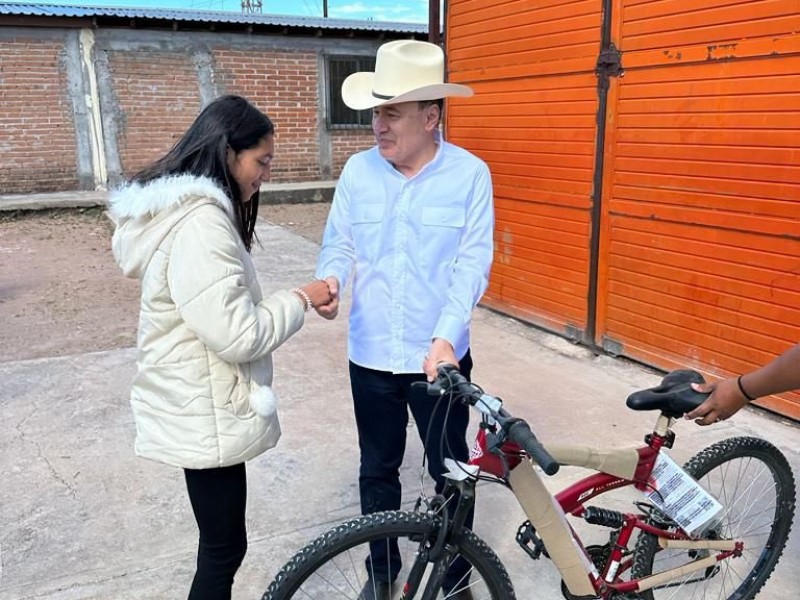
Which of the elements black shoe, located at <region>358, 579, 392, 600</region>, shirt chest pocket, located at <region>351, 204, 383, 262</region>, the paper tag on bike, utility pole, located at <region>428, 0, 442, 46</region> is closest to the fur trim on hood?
shirt chest pocket, located at <region>351, 204, 383, 262</region>

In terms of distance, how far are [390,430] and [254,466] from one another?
1301 mm

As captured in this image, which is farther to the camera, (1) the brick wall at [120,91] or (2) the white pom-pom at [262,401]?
(1) the brick wall at [120,91]

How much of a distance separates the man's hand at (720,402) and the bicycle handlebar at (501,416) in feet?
1.88

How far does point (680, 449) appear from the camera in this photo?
11.4 feet

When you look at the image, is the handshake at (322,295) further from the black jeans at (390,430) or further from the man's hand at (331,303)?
the black jeans at (390,430)

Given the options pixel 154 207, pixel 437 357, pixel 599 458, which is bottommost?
pixel 599 458

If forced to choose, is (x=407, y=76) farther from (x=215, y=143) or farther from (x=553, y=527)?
(x=553, y=527)

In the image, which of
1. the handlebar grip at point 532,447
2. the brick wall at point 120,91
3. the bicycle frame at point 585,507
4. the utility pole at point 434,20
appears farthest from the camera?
the brick wall at point 120,91

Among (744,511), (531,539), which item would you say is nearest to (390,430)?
(531,539)

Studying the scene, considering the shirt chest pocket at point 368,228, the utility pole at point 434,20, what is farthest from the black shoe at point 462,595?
the utility pole at point 434,20

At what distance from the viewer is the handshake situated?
1973mm

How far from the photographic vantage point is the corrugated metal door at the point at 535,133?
4855 millimetres

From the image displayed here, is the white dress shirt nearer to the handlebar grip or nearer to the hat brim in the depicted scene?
the hat brim

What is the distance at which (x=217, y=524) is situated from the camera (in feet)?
6.16
